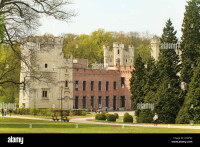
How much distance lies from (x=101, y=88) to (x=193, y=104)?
39.5 metres

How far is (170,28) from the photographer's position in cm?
5544

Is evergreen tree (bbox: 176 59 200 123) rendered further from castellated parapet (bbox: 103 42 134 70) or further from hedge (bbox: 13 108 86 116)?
castellated parapet (bbox: 103 42 134 70)

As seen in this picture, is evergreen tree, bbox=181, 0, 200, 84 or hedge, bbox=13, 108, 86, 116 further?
hedge, bbox=13, 108, 86, 116

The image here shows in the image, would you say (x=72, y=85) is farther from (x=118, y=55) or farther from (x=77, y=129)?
(x=77, y=129)

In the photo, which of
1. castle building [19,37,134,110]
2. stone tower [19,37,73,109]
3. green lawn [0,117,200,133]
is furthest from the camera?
castle building [19,37,134,110]

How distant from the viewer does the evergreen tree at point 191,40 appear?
53594mm

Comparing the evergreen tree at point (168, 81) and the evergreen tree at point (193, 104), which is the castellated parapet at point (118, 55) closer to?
the evergreen tree at point (168, 81)

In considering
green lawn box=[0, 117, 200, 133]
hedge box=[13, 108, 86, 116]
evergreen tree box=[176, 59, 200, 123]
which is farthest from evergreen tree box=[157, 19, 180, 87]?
hedge box=[13, 108, 86, 116]

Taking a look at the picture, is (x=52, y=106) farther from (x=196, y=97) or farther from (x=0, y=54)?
(x=196, y=97)

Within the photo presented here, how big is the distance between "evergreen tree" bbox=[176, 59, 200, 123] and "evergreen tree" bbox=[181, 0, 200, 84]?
2397 mm

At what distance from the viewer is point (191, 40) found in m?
54.0

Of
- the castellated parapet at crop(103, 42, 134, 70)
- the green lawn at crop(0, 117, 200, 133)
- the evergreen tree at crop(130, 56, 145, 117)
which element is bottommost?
the green lawn at crop(0, 117, 200, 133)

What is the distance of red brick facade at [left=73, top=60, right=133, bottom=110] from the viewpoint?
83938 millimetres

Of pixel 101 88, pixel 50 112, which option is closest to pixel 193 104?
pixel 50 112
